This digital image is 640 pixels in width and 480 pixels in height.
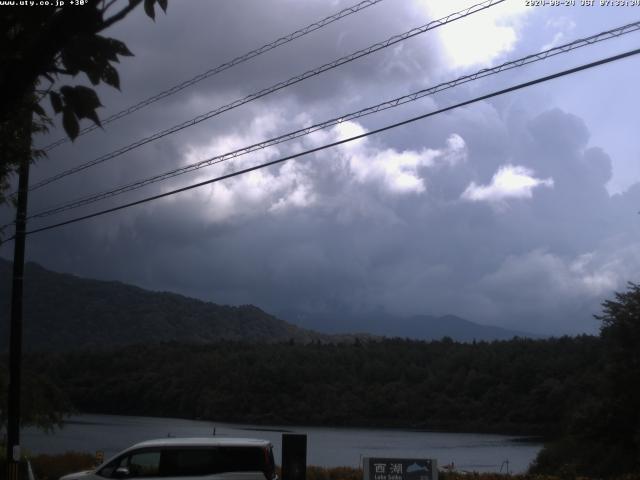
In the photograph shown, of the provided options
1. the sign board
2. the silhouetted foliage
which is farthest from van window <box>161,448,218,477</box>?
the silhouetted foliage

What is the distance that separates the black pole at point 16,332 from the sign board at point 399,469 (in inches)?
364

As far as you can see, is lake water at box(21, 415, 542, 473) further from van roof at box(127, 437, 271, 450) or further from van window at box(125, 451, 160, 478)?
van roof at box(127, 437, 271, 450)

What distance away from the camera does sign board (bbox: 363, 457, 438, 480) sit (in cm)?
1491

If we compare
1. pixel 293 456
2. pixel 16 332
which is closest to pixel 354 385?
pixel 16 332

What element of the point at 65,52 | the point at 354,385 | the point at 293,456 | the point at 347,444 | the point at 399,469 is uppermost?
the point at 354,385

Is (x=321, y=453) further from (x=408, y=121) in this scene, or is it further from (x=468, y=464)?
(x=408, y=121)

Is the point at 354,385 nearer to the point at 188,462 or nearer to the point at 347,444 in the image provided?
the point at 347,444

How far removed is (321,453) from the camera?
34.2 meters

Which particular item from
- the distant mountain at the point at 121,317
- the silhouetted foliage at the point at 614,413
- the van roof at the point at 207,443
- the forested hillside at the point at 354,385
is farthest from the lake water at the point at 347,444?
the distant mountain at the point at 121,317

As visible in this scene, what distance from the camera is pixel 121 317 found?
154m

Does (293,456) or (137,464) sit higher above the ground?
(293,456)

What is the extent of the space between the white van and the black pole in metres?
5.04

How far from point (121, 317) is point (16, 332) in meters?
138

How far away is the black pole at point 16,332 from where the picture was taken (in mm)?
19953
